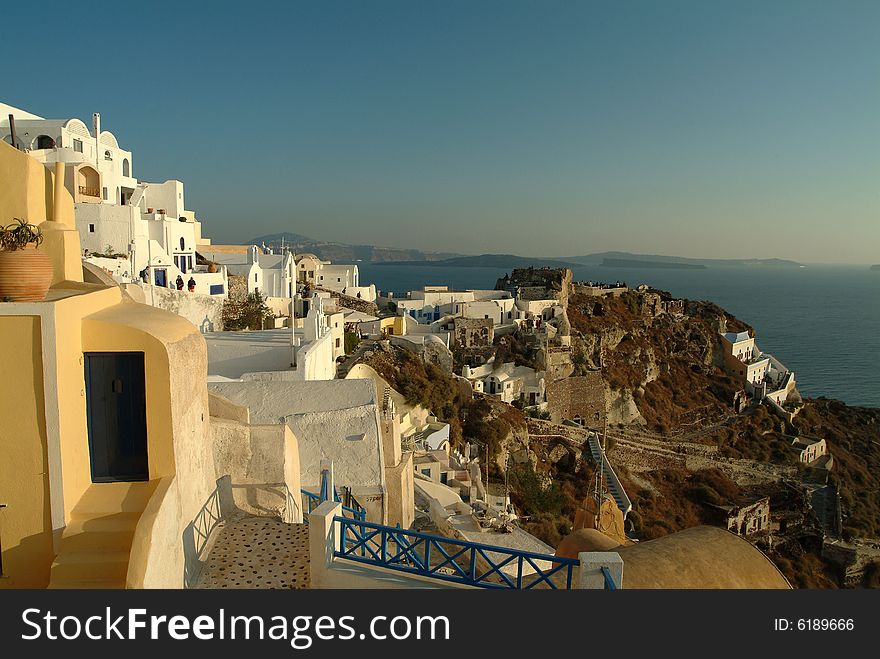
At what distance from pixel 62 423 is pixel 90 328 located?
0.78m

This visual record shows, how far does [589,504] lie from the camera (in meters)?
12.8

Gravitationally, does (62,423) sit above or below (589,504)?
above

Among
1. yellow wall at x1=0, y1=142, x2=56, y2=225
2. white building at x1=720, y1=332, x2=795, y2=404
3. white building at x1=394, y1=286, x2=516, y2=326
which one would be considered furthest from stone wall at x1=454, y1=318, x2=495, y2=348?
yellow wall at x1=0, y1=142, x2=56, y2=225

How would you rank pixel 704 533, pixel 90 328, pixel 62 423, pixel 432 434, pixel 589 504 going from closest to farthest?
pixel 62 423 < pixel 90 328 < pixel 704 533 < pixel 589 504 < pixel 432 434

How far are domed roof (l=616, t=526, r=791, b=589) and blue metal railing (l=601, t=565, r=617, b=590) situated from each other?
2.42 feet

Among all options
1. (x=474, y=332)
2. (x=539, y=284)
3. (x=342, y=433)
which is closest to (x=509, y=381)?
(x=474, y=332)

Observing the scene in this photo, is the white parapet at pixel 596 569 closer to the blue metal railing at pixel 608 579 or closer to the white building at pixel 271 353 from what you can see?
the blue metal railing at pixel 608 579

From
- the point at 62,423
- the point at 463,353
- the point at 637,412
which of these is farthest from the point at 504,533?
the point at 637,412

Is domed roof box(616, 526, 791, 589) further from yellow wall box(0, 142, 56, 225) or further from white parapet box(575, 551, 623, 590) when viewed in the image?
yellow wall box(0, 142, 56, 225)

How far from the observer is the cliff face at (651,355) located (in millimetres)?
42906

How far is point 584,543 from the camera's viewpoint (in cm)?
695

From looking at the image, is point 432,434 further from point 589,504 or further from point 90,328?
point 90,328

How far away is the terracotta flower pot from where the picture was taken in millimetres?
4352

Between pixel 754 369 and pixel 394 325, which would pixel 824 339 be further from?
pixel 394 325
